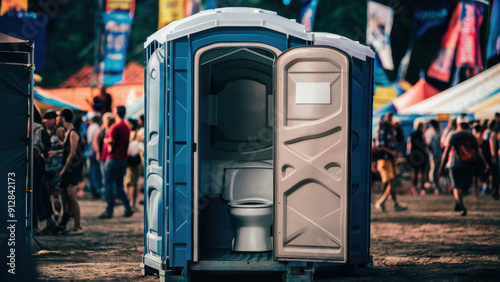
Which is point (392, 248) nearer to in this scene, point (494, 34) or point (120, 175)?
point (120, 175)

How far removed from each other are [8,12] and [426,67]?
1649 cm

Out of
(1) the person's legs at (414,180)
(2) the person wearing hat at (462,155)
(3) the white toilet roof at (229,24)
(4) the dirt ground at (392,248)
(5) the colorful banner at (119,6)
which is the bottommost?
(4) the dirt ground at (392,248)

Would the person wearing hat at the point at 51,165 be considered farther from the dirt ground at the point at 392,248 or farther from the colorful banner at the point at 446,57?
the colorful banner at the point at 446,57

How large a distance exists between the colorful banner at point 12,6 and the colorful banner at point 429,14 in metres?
15.0

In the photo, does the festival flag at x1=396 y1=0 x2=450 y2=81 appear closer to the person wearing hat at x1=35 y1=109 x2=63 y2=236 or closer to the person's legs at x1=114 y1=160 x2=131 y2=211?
the person's legs at x1=114 y1=160 x2=131 y2=211

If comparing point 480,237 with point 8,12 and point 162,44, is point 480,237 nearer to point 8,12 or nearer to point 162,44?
point 162,44

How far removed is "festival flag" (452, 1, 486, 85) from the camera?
87.9ft

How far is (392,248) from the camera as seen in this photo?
9836 mm

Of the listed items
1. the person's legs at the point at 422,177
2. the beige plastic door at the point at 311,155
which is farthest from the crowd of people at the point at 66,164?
the person's legs at the point at 422,177

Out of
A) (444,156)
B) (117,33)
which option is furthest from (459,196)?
(117,33)

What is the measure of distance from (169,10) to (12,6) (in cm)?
563

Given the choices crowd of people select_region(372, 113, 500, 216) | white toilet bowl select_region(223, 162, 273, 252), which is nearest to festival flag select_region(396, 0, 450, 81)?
crowd of people select_region(372, 113, 500, 216)

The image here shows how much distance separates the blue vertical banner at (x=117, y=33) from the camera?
25.8 meters

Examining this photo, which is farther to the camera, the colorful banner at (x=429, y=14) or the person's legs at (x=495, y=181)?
the colorful banner at (x=429, y=14)
